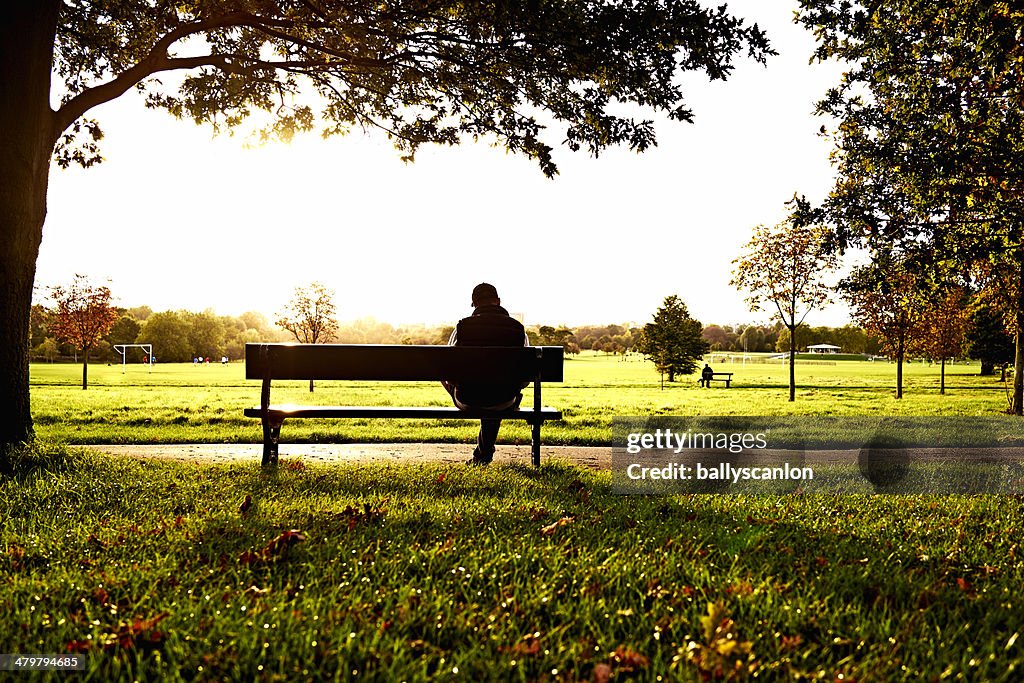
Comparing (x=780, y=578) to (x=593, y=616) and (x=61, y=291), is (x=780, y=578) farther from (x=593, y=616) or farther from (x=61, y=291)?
(x=61, y=291)

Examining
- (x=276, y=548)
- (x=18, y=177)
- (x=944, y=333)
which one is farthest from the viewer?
(x=944, y=333)

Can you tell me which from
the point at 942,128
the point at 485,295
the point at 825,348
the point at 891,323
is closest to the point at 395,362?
the point at 485,295

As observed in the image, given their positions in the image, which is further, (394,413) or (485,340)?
(394,413)

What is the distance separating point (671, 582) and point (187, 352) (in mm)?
86267

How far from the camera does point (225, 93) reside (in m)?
10.2

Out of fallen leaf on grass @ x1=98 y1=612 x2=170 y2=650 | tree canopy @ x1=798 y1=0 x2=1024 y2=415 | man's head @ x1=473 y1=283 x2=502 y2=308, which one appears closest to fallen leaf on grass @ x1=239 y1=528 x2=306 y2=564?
fallen leaf on grass @ x1=98 y1=612 x2=170 y2=650

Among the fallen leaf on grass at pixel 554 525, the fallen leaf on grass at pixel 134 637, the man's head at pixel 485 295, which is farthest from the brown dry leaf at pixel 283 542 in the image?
the man's head at pixel 485 295

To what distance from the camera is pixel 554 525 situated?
4.14 metres

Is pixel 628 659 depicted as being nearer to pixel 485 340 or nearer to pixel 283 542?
pixel 283 542

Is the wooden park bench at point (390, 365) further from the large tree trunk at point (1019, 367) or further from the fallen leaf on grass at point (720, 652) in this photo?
the large tree trunk at point (1019, 367)

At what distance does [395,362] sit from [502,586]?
139 inches

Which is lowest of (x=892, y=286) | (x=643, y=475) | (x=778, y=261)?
(x=643, y=475)

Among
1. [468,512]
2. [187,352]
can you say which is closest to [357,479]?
[468,512]
